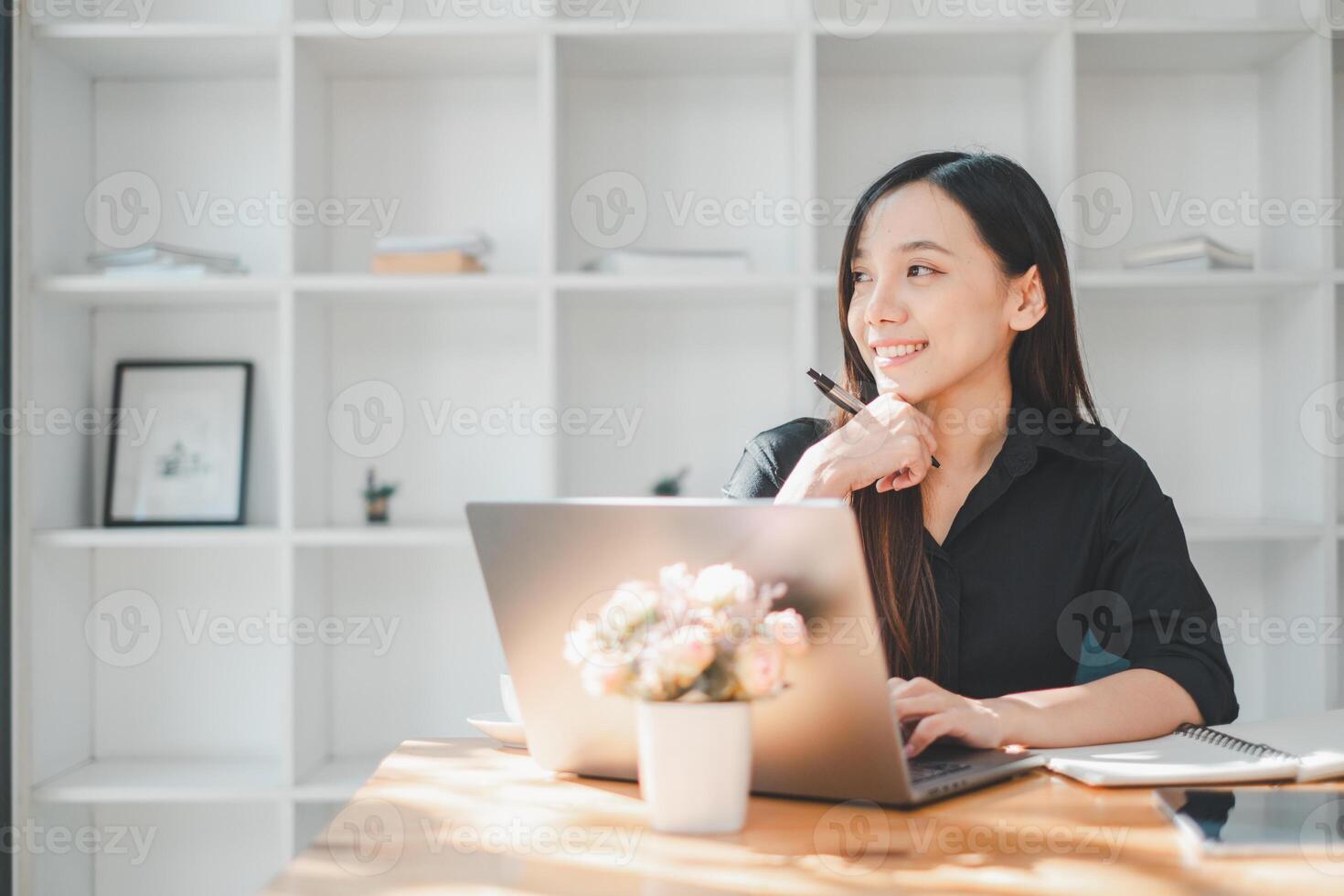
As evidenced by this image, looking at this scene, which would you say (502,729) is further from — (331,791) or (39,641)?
(39,641)

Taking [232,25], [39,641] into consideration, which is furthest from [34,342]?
[232,25]

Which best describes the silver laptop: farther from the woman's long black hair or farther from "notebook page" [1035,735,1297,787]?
the woman's long black hair

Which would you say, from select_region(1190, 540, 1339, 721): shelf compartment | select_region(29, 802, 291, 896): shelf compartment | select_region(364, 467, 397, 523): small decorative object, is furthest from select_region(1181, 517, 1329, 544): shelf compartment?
select_region(29, 802, 291, 896): shelf compartment

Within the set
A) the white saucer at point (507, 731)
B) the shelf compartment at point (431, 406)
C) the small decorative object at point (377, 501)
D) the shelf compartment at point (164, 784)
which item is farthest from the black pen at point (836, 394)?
the shelf compartment at point (164, 784)

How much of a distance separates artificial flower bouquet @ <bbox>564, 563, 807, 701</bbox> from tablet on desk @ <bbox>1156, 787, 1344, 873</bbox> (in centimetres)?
33

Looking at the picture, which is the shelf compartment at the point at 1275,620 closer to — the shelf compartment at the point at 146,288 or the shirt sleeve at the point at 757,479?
the shirt sleeve at the point at 757,479

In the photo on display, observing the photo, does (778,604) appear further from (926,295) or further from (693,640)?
(926,295)

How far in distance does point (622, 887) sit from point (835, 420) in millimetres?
1072

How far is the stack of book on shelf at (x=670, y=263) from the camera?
243cm

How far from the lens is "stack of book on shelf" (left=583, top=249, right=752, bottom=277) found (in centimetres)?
243

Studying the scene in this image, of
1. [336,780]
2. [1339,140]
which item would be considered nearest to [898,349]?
[336,780]

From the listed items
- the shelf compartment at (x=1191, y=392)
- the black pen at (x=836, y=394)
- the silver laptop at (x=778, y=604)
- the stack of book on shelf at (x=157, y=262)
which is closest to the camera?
the silver laptop at (x=778, y=604)

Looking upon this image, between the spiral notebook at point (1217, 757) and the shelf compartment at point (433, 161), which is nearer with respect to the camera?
the spiral notebook at point (1217, 757)

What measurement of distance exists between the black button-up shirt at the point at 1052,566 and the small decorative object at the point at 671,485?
1.04 m
